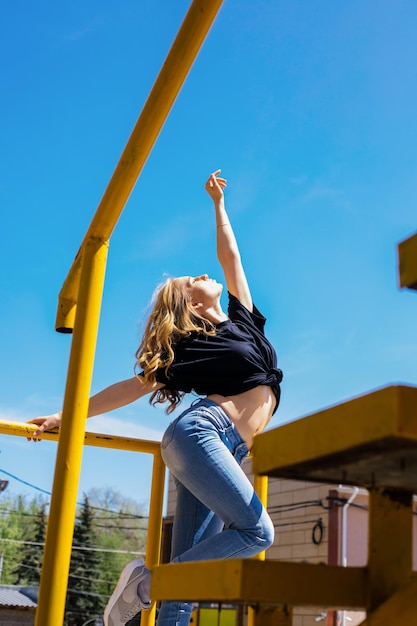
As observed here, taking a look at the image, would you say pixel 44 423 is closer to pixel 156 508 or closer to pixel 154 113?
pixel 156 508

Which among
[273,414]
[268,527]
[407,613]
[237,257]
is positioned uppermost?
[237,257]

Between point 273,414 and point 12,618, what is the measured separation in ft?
9.41

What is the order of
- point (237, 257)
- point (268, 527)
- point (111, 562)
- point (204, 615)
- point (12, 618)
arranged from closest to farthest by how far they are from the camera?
point (268, 527), point (237, 257), point (12, 618), point (204, 615), point (111, 562)

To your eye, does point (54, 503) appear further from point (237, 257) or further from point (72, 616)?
point (72, 616)

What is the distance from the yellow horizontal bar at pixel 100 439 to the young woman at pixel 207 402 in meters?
0.04

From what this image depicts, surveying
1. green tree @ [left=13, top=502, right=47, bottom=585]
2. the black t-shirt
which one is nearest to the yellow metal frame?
the black t-shirt

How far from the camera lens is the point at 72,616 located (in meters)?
32.5

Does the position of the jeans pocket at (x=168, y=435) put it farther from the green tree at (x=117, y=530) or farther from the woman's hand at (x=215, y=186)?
the green tree at (x=117, y=530)

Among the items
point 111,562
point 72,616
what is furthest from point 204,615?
point 111,562

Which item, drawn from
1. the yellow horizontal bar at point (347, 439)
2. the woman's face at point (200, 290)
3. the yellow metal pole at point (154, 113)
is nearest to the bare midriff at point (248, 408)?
the woman's face at point (200, 290)

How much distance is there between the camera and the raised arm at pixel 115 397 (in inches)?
92.1

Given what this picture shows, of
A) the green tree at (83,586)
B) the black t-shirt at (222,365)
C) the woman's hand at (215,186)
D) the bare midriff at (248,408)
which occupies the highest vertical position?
the woman's hand at (215,186)

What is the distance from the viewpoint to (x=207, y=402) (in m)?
2.15

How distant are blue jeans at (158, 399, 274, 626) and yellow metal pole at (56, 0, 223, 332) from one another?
1.78 feet
